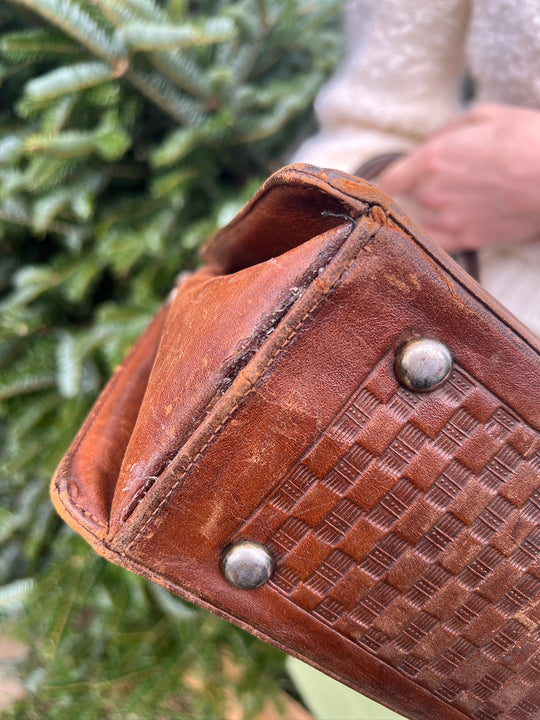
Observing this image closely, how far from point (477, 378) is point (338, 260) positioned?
18 cm

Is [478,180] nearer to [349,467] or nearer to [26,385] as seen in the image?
[349,467]

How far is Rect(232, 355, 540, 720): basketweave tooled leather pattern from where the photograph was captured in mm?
466

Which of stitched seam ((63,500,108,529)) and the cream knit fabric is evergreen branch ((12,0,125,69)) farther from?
stitched seam ((63,500,108,529))

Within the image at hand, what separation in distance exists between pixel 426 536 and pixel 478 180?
0.49m

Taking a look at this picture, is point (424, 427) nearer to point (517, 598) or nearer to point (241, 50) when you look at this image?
point (517, 598)

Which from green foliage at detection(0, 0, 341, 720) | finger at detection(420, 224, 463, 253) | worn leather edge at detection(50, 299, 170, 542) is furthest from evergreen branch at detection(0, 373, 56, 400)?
→ finger at detection(420, 224, 463, 253)

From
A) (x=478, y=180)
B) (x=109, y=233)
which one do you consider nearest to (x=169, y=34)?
(x=109, y=233)

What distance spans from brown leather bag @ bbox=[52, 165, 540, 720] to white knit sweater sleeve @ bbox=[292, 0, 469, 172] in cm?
45

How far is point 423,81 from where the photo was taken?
0.88 metres

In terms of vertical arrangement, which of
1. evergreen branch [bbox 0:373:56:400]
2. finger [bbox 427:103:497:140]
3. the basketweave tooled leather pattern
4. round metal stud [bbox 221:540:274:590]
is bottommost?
evergreen branch [bbox 0:373:56:400]

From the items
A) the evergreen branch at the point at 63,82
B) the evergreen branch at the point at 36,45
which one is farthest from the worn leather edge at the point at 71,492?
the evergreen branch at the point at 36,45

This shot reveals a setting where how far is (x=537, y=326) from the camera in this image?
70 centimetres

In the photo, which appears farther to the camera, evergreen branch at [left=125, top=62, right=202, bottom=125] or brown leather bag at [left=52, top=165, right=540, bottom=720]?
evergreen branch at [left=125, top=62, right=202, bottom=125]

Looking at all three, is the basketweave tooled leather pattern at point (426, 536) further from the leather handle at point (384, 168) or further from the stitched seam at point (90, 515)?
the leather handle at point (384, 168)
